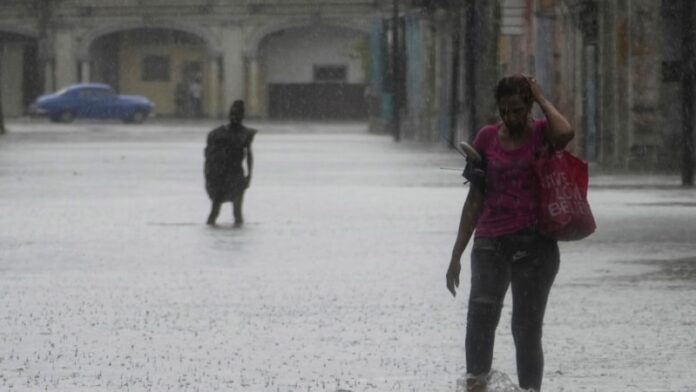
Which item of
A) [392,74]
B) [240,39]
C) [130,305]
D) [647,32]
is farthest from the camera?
[240,39]

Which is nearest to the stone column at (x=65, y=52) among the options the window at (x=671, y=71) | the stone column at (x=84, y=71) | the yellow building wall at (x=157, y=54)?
the stone column at (x=84, y=71)

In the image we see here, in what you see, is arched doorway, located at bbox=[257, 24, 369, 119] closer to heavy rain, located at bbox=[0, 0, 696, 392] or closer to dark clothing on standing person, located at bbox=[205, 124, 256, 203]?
heavy rain, located at bbox=[0, 0, 696, 392]

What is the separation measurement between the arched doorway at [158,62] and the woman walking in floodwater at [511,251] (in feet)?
249

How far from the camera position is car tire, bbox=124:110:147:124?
7375cm

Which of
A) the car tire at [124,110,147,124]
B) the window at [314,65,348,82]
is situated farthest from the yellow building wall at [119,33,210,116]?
the car tire at [124,110,147,124]

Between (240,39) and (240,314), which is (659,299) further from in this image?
(240,39)

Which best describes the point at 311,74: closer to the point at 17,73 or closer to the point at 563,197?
the point at 17,73

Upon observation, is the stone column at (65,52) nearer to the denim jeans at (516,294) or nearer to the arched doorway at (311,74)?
the arched doorway at (311,74)

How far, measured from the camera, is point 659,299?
42.3 ft

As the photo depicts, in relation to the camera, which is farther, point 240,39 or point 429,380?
point 240,39

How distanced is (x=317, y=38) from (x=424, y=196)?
187ft

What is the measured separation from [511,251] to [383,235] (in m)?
10.9

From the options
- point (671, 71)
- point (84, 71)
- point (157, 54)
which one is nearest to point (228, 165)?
point (671, 71)

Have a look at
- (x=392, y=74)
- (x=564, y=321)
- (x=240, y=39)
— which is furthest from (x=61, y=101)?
(x=564, y=321)
